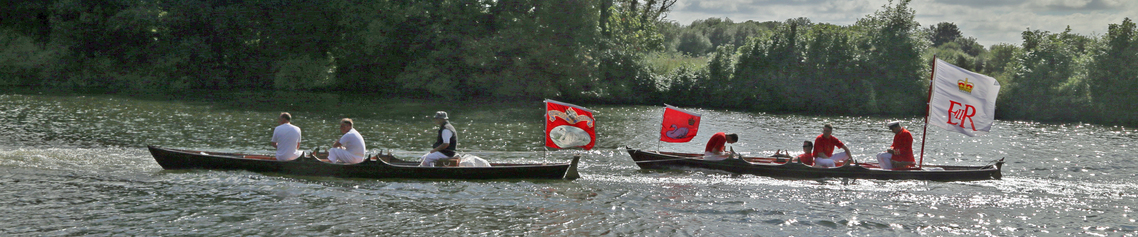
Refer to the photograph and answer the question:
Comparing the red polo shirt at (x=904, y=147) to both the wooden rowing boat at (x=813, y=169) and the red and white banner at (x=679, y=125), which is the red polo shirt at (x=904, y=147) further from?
the red and white banner at (x=679, y=125)

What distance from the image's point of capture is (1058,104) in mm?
51938

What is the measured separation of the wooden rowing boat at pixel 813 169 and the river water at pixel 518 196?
347 millimetres

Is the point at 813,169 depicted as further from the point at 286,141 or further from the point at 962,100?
the point at 286,141

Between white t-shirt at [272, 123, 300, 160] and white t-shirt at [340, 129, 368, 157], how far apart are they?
121cm

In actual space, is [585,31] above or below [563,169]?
above

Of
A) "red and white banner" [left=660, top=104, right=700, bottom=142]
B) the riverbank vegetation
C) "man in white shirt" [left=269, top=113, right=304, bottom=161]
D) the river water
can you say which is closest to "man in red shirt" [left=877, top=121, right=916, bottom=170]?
the river water

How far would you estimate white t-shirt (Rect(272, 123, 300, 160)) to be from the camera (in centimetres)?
1923

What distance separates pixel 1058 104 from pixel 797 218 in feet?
150

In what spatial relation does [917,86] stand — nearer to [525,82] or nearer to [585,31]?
[585,31]

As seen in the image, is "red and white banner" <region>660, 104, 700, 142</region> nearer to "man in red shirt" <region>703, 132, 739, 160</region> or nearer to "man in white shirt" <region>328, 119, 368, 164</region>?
"man in red shirt" <region>703, 132, 739, 160</region>

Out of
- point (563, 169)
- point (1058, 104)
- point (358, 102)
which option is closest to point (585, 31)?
point (358, 102)

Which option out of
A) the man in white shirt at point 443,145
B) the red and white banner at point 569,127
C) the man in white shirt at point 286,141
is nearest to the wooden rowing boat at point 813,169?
the red and white banner at point 569,127

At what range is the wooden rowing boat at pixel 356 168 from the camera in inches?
752

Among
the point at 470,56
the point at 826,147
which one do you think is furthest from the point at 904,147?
the point at 470,56
